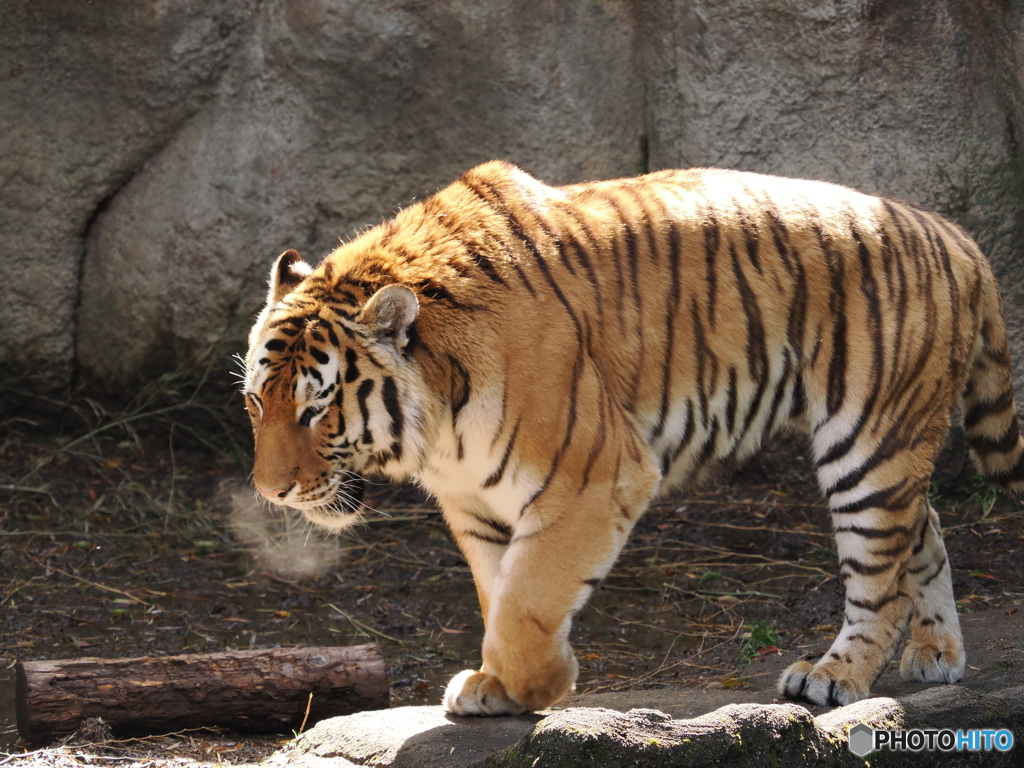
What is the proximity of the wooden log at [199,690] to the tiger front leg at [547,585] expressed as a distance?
1.65ft

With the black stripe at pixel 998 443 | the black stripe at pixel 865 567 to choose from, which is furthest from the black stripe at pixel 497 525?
the black stripe at pixel 998 443

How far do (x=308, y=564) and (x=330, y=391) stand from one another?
7.71 ft

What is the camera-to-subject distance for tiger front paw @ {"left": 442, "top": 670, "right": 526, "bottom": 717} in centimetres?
294

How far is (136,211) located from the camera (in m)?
5.60

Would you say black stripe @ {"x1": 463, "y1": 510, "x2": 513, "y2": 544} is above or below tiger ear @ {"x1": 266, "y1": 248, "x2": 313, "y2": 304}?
below

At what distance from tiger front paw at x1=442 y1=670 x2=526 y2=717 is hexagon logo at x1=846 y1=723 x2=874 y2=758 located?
2.75ft

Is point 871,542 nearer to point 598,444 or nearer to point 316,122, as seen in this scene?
point 598,444

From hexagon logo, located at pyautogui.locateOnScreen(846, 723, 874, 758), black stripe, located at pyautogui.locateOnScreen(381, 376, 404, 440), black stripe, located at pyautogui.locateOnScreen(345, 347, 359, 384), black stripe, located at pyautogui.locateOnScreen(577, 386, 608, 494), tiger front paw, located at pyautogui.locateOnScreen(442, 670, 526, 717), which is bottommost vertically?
tiger front paw, located at pyautogui.locateOnScreen(442, 670, 526, 717)

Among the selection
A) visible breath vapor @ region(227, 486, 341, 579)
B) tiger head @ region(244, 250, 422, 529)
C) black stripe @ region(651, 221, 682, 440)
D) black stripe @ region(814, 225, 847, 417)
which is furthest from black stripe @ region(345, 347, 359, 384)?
visible breath vapor @ region(227, 486, 341, 579)

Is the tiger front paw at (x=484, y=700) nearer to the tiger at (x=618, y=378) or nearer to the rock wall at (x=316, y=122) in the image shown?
the tiger at (x=618, y=378)

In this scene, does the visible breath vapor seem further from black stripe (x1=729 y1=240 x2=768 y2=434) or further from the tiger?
black stripe (x1=729 y1=240 x2=768 y2=434)

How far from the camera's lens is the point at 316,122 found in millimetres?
5484

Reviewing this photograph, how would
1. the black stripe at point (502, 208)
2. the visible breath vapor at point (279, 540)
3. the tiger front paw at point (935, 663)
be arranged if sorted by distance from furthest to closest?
the visible breath vapor at point (279, 540) < the tiger front paw at point (935, 663) < the black stripe at point (502, 208)

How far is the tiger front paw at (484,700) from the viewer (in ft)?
9.64
